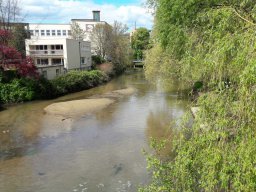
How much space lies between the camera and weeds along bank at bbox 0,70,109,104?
25.5m

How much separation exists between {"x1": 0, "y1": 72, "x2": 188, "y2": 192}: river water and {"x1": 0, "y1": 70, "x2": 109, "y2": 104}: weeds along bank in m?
2.26

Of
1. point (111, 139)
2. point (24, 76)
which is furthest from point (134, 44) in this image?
point (111, 139)

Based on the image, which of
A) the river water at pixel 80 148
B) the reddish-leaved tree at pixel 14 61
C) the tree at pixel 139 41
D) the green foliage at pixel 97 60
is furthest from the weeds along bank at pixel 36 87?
the tree at pixel 139 41

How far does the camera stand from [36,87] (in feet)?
90.8

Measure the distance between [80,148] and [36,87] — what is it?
15.3 meters

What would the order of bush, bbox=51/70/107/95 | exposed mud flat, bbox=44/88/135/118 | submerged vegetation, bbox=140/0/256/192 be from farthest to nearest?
bush, bbox=51/70/107/95 < exposed mud flat, bbox=44/88/135/118 < submerged vegetation, bbox=140/0/256/192

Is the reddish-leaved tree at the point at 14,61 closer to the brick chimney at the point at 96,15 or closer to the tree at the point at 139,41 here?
the brick chimney at the point at 96,15

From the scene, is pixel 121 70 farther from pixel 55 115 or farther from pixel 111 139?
pixel 111 139

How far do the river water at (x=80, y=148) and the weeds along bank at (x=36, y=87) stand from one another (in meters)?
2.26

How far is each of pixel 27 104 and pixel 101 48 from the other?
1320 inches

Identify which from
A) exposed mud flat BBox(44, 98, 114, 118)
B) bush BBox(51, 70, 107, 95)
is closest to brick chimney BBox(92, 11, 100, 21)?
bush BBox(51, 70, 107, 95)

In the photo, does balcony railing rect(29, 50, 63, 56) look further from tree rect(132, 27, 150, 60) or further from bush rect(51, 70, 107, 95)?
tree rect(132, 27, 150, 60)

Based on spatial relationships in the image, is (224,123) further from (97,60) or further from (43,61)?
(97,60)

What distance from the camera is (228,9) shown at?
4961mm
